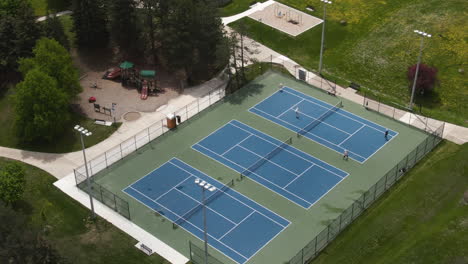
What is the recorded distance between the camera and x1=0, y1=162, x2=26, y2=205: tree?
56344 millimetres

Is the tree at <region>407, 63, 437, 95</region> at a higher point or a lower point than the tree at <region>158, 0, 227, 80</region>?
lower

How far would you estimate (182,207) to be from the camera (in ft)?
191

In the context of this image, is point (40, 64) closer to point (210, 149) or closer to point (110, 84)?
point (110, 84)

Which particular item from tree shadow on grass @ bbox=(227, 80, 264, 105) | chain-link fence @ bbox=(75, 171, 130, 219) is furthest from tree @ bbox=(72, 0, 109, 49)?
chain-link fence @ bbox=(75, 171, 130, 219)

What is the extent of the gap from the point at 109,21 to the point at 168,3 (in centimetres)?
795

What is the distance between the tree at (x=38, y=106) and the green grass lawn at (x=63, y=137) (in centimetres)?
95

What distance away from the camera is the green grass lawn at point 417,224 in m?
52.6

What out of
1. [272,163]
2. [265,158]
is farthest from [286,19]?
[272,163]

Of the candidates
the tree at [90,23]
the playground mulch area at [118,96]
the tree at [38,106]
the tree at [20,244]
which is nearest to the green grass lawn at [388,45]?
the playground mulch area at [118,96]

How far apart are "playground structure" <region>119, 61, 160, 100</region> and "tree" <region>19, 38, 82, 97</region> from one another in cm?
666

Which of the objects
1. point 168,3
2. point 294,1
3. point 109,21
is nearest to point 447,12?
point 294,1

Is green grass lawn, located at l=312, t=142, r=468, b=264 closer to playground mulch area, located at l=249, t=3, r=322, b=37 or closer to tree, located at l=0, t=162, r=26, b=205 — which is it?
tree, located at l=0, t=162, r=26, b=205

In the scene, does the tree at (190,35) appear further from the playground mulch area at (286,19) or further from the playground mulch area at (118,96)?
the playground mulch area at (286,19)

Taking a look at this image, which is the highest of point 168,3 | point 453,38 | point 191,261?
point 168,3
